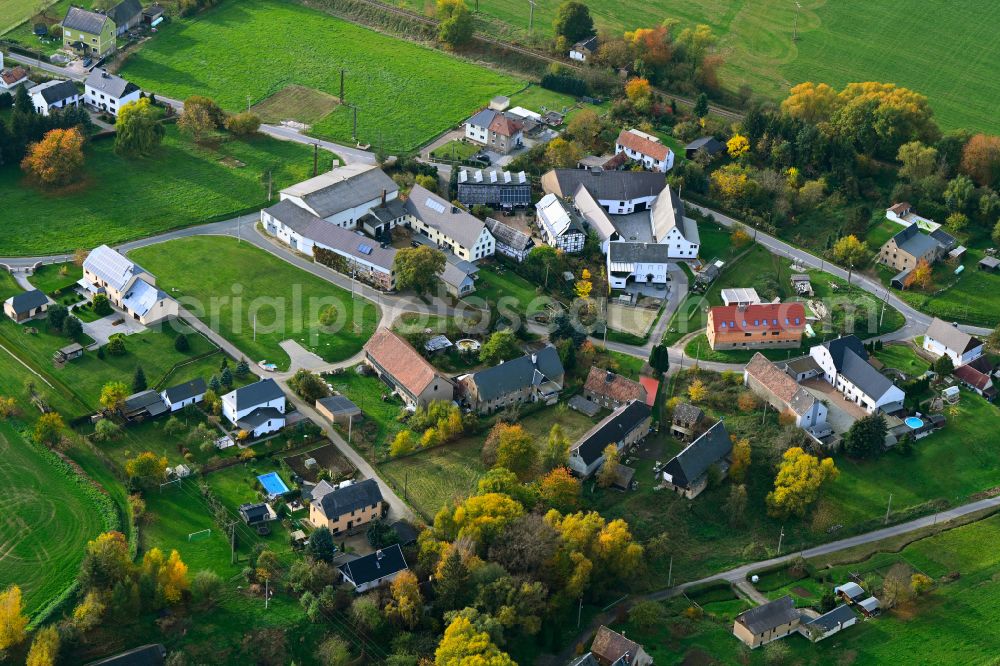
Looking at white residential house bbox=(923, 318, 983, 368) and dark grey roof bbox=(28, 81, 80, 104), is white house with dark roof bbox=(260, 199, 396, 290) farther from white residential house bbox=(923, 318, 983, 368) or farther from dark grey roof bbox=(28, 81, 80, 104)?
white residential house bbox=(923, 318, 983, 368)

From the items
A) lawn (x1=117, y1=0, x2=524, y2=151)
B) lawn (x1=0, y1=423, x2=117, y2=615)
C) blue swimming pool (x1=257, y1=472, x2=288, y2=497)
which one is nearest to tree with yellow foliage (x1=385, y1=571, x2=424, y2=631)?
blue swimming pool (x1=257, y1=472, x2=288, y2=497)

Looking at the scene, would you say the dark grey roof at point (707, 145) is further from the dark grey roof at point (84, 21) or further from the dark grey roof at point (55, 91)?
the dark grey roof at point (84, 21)

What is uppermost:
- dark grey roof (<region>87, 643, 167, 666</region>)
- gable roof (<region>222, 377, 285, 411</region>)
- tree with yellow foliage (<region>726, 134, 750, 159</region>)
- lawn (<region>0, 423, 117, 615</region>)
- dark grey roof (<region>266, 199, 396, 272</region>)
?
tree with yellow foliage (<region>726, 134, 750, 159</region>)

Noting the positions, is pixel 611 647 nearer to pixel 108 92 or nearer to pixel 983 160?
pixel 983 160

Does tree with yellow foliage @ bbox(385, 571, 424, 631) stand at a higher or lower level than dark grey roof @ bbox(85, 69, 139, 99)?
lower

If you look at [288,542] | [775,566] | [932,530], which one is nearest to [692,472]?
[775,566]

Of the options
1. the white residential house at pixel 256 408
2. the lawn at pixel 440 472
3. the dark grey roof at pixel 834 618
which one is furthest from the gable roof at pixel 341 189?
the dark grey roof at pixel 834 618

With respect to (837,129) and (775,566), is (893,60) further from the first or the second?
(775,566)
